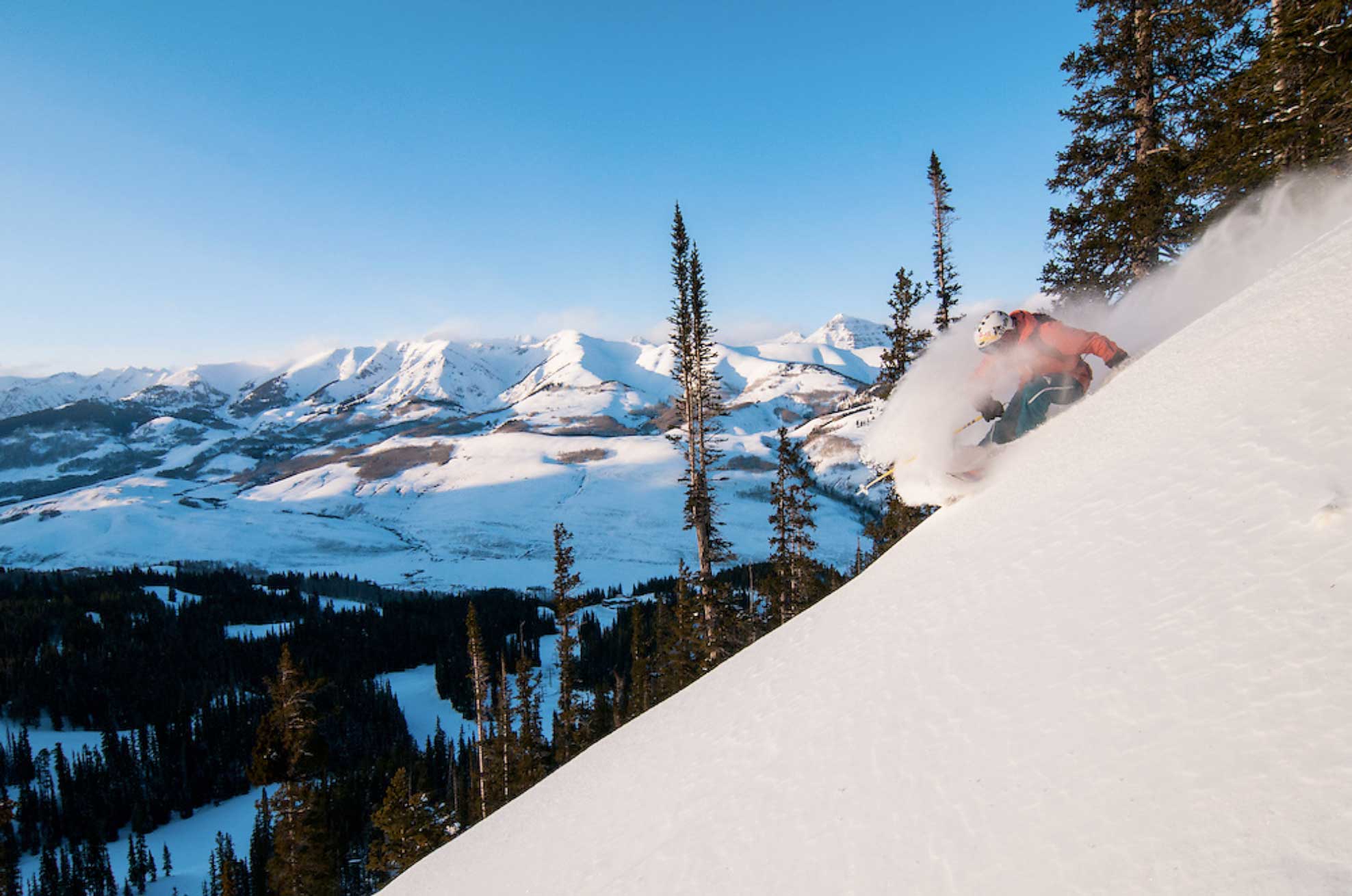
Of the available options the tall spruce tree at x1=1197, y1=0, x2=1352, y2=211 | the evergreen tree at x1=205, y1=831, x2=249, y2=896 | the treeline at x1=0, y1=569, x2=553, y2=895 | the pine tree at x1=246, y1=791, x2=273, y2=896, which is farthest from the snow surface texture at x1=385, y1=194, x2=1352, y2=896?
the treeline at x1=0, y1=569, x2=553, y2=895

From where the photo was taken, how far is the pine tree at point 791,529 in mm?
26906

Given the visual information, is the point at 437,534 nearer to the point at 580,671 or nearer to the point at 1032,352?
the point at 580,671

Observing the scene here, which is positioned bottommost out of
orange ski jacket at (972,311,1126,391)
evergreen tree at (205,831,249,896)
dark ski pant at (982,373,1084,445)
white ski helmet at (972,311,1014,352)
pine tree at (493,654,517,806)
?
evergreen tree at (205,831,249,896)

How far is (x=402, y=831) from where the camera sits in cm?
2416

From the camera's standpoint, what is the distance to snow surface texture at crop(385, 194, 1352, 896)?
1.85m

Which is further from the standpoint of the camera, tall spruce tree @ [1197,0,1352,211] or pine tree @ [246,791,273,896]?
Answer: pine tree @ [246,791,273,896]

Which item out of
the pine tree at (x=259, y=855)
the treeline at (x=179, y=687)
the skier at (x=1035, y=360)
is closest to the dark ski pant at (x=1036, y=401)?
the skier at (x=1035, y=360)

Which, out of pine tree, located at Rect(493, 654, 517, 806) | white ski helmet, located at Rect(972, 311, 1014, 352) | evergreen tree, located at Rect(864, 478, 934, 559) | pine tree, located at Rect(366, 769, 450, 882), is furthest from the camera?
pine tree, located at Rect(493, 654, 517, 806)

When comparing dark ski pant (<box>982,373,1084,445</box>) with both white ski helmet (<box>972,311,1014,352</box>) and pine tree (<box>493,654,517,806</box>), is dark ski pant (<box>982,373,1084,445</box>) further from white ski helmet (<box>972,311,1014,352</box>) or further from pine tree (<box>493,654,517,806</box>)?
pine tree (<box>493,654,517,806</box>)

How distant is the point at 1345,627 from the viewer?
1.99m

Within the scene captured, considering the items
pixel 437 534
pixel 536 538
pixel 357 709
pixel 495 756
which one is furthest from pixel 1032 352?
pixel 437 534

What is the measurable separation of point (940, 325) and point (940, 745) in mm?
19813

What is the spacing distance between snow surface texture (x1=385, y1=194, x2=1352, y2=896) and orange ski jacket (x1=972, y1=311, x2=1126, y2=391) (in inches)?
64.7

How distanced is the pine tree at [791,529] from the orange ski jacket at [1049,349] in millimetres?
19181
